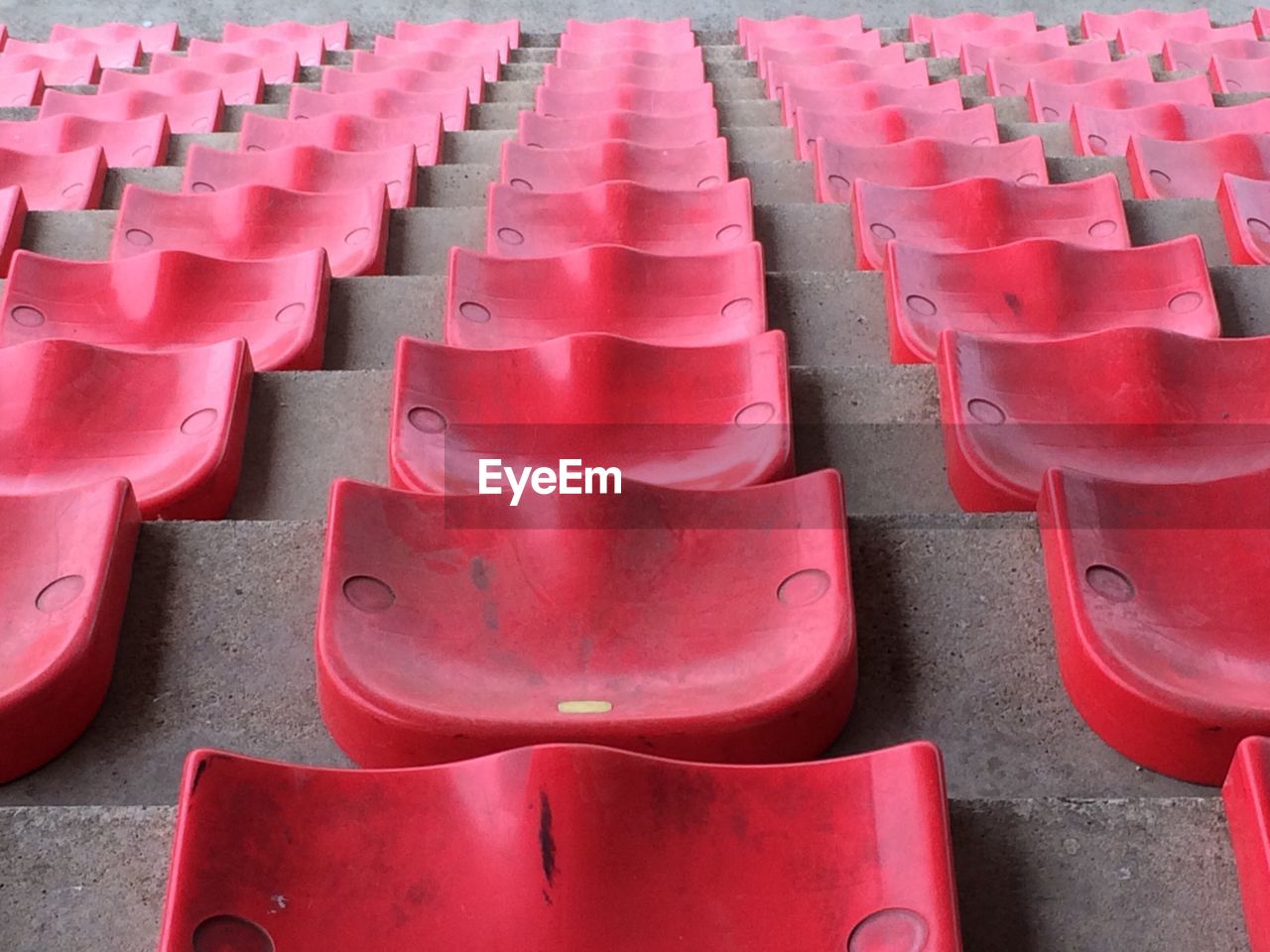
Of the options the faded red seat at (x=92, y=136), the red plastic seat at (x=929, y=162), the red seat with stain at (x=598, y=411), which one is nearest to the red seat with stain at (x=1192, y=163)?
the red plastic seat at (x=929, y=162)

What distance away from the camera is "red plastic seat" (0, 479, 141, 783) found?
27.2 inches

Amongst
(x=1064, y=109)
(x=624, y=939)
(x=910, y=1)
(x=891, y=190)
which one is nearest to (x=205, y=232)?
(x=891, y=190)

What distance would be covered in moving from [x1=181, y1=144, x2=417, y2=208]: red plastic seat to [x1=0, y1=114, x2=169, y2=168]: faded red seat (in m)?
0.27

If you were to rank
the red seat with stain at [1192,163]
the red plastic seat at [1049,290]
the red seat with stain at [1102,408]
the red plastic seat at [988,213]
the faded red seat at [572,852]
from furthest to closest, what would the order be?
the red seat with stain at [1192,163] < the red plastic seat at [988,213] < the red plastic seat at [1049,290] < the red seat with stain at [1102,408] < the faded red seat at [572,852]

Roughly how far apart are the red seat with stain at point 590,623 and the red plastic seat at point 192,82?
6.79 ft

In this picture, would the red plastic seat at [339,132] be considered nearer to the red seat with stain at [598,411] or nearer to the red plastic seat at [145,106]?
the red plastic seat at [145,106]

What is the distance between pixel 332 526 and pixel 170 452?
0.29 meters

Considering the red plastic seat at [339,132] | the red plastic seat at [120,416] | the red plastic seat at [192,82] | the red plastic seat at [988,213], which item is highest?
the red plastic seat at [120,416]

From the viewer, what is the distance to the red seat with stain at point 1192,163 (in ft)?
5.76

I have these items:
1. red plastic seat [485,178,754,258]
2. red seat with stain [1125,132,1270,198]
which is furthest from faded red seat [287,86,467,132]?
red seat with stain [1125,132,1270,198]

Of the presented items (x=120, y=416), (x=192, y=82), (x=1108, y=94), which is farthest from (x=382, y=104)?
(x=120, y=416)

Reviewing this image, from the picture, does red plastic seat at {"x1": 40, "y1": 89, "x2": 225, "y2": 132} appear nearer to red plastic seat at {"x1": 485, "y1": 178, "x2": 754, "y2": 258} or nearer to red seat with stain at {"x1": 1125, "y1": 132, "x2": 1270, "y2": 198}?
red plastic seat at {"x1": 485, "y1": 178, "x2": 754, "y2": 258}

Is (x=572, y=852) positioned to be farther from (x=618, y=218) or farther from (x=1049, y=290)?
(x=618, y=218)

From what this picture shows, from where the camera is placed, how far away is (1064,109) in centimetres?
234
